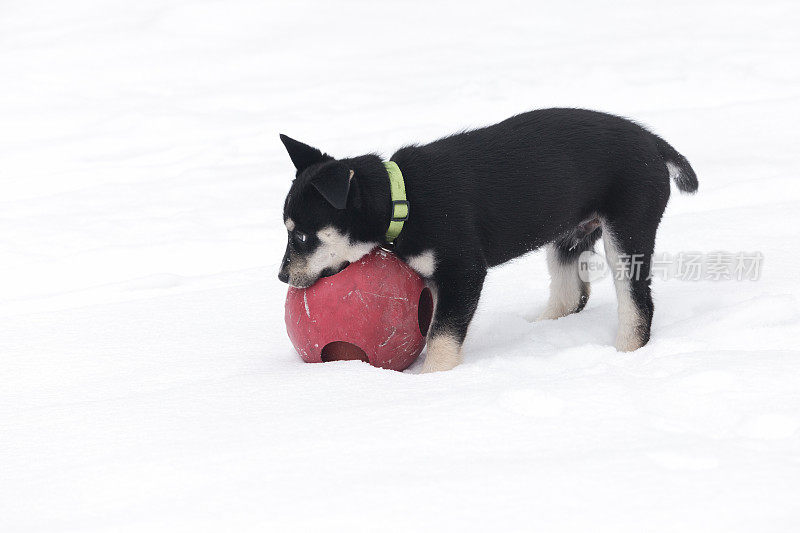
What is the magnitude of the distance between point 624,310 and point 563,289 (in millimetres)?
603

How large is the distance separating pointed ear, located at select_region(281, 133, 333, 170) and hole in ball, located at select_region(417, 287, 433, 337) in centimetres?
81

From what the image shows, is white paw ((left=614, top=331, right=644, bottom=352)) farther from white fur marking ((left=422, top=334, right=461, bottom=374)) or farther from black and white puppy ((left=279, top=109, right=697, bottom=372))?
white fur marking ((left=422, top=334, right=461, bottom=374))

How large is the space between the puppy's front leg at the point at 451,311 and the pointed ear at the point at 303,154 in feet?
2.50

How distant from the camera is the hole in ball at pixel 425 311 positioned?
15.0 feet

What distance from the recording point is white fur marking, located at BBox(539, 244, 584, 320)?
5.11 meters

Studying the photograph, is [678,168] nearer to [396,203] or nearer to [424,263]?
[424,263]

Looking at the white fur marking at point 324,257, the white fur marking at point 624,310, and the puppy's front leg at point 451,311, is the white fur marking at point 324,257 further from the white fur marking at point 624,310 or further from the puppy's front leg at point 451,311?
the white fur marking at point 624,310

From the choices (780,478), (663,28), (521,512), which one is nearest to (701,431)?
(780,478)

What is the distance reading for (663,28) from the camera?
13.0 m

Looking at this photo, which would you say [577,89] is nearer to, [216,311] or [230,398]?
[216,311]

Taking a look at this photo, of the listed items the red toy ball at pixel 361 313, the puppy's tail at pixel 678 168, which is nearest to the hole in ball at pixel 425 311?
the red toy ball at pixel 361 313

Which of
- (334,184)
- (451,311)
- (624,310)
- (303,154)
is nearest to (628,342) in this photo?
(624,310)

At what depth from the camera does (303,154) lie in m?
4.33

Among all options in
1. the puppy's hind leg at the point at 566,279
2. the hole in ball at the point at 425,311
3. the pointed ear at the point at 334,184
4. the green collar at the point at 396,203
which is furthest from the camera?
the puppy's hind leg at the point at 566,279
